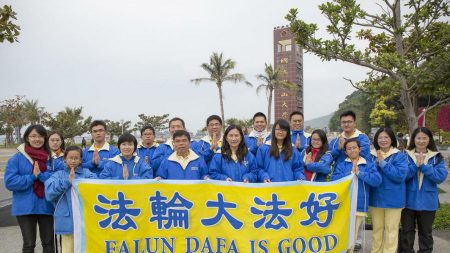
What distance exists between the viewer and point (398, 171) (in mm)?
3963

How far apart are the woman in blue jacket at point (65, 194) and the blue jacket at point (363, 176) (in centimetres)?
314

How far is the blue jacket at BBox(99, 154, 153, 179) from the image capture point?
13.7 ft

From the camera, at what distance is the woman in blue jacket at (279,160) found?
169 inches

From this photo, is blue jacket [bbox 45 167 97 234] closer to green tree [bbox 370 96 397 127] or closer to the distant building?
green tree [bbox 370 96 397 127]

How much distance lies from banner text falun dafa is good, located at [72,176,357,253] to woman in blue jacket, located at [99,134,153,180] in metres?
0.29

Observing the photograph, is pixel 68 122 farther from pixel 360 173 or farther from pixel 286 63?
pixel 360 173

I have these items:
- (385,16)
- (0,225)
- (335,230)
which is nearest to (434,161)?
(335,230)

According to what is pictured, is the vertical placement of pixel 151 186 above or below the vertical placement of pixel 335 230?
above

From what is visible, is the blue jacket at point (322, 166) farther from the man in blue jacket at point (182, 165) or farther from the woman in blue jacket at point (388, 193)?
the man in blue jacket at point (182, 165)

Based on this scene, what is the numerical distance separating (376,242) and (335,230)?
2.26ft

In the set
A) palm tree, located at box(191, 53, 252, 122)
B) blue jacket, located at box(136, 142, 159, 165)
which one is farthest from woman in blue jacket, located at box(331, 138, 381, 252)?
palm tree, located at box(191, 53, 252, 122)

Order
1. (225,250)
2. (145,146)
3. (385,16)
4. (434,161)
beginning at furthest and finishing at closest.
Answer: (385,16), (145,146), (434,161), (225,250)

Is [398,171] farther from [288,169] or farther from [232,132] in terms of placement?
[232,132]

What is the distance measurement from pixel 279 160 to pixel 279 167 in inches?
3.6
